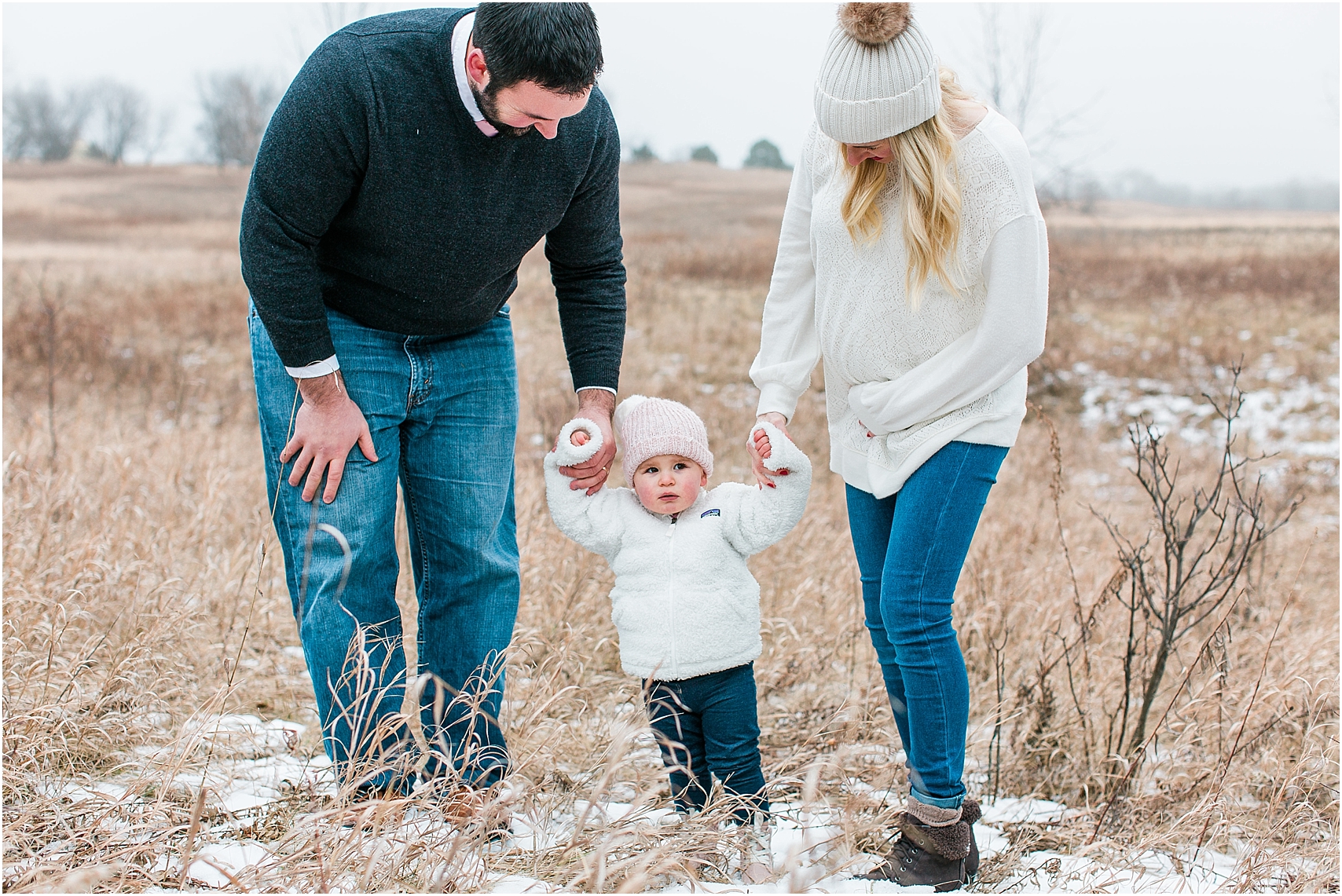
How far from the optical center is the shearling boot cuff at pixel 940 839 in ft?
6.72

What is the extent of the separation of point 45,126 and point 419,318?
183 ft

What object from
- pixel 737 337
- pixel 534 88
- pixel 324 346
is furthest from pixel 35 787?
pixel 737 337

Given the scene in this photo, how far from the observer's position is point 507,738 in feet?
7.47

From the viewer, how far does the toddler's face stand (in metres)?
2.21

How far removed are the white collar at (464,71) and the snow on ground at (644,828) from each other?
1385mm

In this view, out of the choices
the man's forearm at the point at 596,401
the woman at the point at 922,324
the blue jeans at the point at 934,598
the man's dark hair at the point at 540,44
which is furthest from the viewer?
the man's forearm at the point at 596,401

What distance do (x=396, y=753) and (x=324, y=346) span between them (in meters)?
0.99

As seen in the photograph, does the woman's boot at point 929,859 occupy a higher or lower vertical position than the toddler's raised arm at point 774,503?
lower

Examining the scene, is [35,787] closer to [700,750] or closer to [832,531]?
[700,750]

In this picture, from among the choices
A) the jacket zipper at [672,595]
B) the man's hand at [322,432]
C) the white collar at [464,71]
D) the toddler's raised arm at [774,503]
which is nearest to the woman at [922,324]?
the toddler's raised arm at [774,503]

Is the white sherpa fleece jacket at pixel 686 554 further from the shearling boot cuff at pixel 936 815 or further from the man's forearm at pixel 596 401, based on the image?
the shearling boot cuff at pixel 936 815

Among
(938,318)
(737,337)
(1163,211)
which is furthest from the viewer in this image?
(1163,211)

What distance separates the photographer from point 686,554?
218 cm

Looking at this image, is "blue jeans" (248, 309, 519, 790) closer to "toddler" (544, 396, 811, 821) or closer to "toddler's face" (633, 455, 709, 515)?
"toddler" (544, 396, 811, 821)
